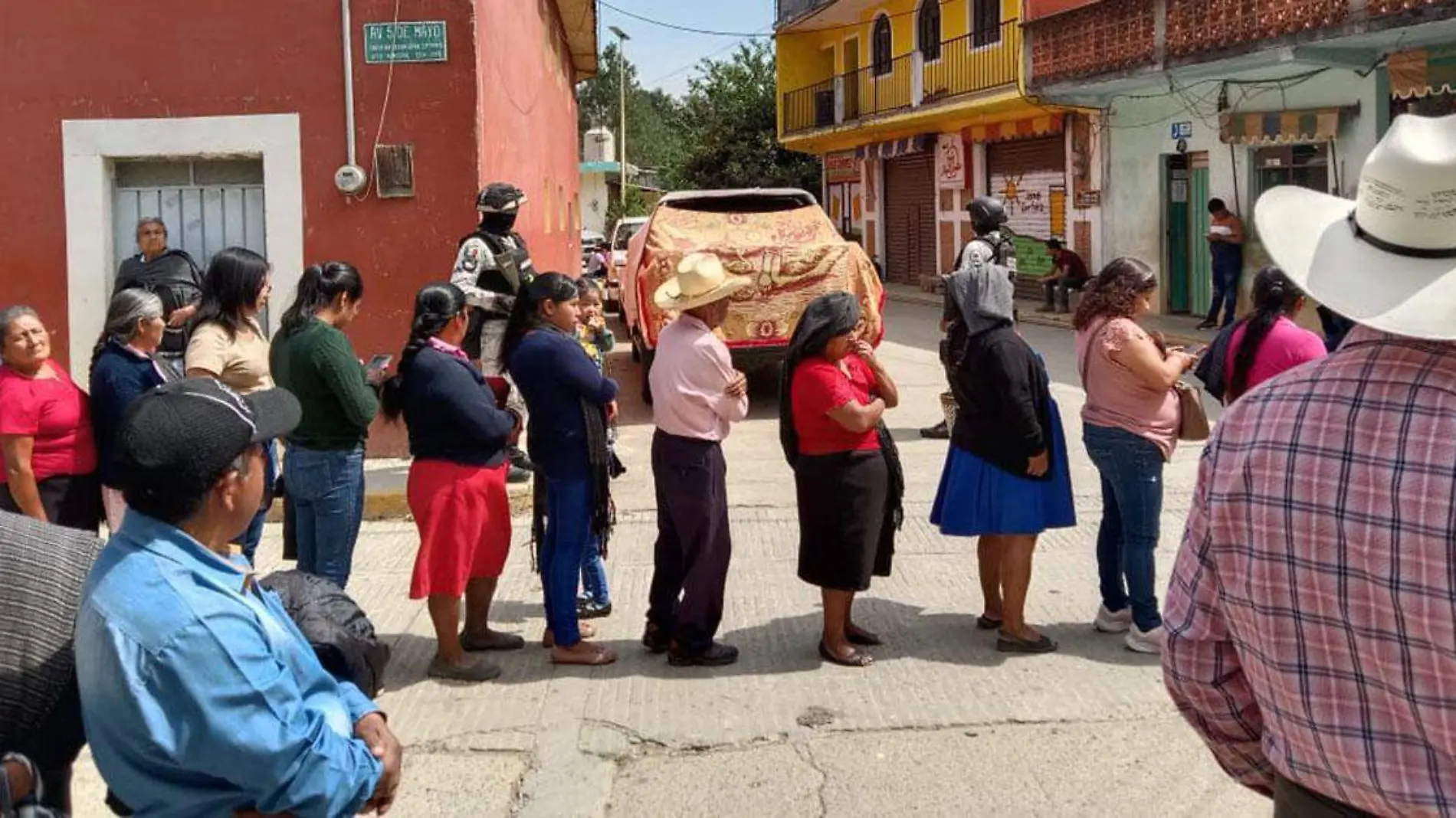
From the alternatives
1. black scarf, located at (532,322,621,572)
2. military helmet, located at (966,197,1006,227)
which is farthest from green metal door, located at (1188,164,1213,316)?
black scarf, located at (532,322,621,572)

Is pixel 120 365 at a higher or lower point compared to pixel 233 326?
lower

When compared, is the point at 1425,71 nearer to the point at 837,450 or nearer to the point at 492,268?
the point at 492,268

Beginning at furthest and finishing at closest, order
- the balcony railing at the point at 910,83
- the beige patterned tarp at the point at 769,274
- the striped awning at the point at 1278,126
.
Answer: the balcony railing at the point at 910,83
the striped awning at the point at 1278,126
the beige patterned tarp at the point at 769,274

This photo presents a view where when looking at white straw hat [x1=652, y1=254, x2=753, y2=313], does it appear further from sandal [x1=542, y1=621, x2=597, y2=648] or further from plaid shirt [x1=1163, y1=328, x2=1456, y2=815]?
plaid shirt [x1=1163, y1=328, x2=1456, y2=815]

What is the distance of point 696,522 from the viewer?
5.61m

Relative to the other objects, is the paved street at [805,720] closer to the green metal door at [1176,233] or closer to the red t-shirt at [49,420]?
the red t-shirt at [49,420]

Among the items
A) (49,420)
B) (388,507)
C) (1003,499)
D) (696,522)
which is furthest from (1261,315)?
(388,507)

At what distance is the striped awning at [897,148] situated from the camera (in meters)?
29.3

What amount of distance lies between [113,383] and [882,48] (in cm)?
2828

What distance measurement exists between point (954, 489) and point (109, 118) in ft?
21.8

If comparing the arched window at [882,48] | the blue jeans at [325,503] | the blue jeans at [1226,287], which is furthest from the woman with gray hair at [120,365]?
the arched window at [882,48]

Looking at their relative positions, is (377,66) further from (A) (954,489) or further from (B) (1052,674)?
(B) (1052,674)

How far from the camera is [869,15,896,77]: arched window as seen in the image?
31.1m

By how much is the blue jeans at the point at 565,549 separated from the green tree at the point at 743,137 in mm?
34213
